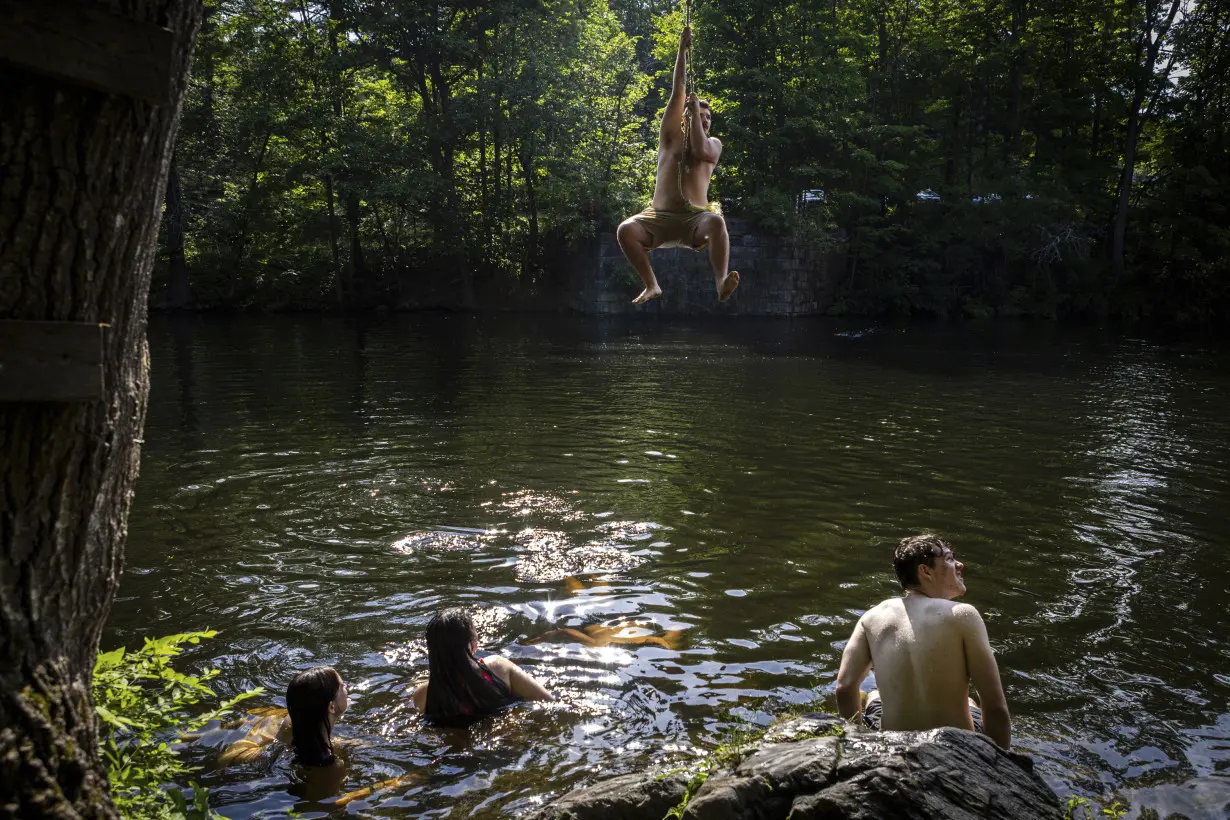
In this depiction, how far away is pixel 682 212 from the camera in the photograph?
7.68m

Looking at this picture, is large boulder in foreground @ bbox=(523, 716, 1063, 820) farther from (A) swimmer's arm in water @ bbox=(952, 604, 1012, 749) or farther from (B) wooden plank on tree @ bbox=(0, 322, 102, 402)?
(B) wooden plank on tree @ bbox=(0, 322, 102, 402)

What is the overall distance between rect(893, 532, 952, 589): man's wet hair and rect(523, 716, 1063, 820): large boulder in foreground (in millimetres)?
948

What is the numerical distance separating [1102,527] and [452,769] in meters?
7.32

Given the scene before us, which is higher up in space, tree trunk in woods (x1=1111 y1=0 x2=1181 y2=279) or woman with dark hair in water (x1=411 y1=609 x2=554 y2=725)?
tree trunk in woods (x1=1111 y1=0 x2=1181 y2=279)

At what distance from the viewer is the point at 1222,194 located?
35219 millimetres

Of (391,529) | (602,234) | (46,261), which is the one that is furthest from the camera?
(602,234)

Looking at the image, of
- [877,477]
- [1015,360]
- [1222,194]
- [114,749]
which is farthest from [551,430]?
[1222,194]

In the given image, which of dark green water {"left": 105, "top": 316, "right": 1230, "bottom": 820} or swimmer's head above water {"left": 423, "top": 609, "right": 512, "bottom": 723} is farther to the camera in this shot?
swimmer's head above water {"left": 423, "top": 609, "right": 512, "bottom": 723}

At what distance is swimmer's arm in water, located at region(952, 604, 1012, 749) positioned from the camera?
14.8ft

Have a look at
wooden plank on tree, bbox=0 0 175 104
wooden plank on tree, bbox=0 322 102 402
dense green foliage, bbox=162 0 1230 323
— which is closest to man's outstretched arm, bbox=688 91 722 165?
wooden plank on tree, bbox=0 0 175 104

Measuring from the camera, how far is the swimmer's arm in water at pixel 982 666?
14.8 ft

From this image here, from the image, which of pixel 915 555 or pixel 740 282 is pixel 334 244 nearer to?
pixel 740 282

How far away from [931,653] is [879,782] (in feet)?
3.72

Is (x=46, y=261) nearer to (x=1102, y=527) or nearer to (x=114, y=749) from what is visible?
(x=114, y=749)
